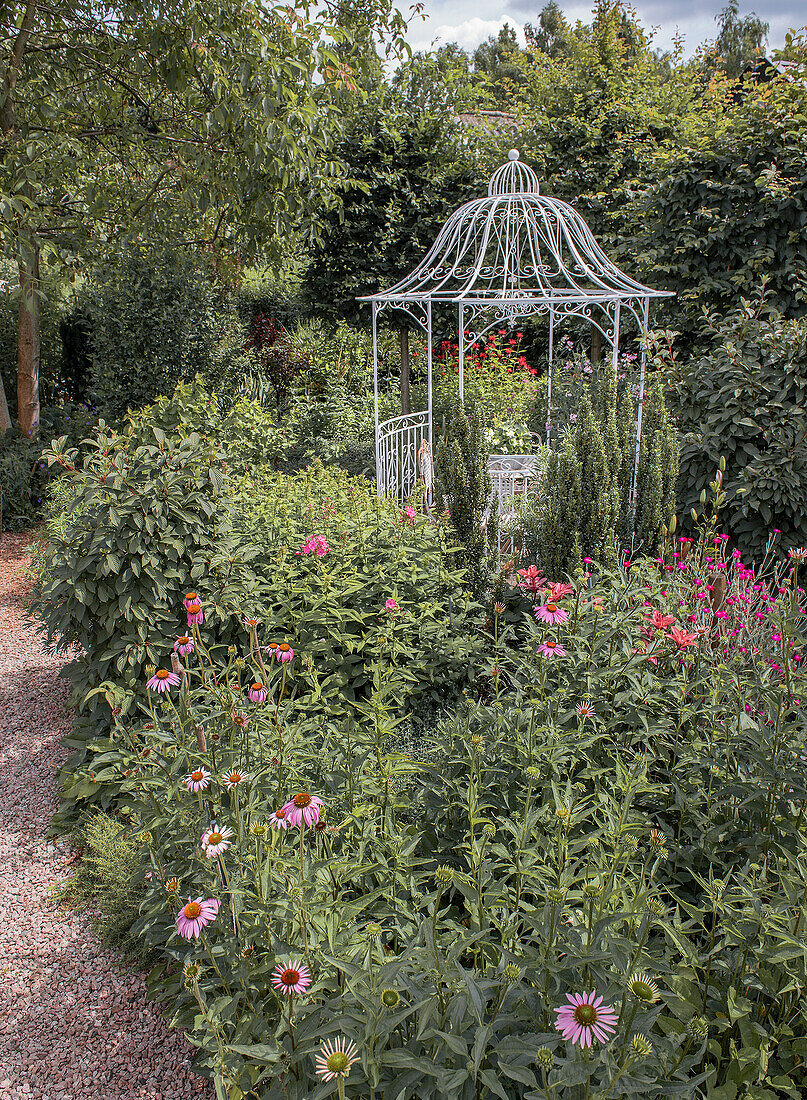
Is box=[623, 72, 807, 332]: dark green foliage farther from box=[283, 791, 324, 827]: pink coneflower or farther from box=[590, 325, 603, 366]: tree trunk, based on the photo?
box=[283, 791, 324, 827]: pink coneflower

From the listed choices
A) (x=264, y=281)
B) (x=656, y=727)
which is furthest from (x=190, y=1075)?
(x=264, y=281)

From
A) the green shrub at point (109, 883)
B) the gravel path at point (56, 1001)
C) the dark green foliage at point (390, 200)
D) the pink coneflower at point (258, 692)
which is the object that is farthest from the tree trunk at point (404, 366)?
the pink coneflower at point (258, 692)

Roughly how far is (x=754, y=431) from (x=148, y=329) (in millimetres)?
5948

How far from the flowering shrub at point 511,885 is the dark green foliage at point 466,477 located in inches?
60.9

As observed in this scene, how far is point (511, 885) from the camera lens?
5.98 feet

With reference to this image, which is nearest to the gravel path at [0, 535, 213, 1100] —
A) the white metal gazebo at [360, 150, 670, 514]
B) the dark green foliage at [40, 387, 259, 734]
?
the dark green foliage at [40, 387, 259, 734]

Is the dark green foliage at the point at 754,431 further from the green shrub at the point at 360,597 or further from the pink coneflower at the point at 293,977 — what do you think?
the pink coneflower at the point at 293,977

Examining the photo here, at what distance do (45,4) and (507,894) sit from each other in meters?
7.66

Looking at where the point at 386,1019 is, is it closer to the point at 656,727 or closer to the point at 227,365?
the point at 656,727

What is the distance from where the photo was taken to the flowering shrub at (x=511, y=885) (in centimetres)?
112

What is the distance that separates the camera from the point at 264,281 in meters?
10.8

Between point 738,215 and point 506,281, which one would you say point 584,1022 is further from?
point 738,215

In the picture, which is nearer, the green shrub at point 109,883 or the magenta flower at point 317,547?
the green shrub at point 109,883

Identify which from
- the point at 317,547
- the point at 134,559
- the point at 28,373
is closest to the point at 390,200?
the point at 28,373
